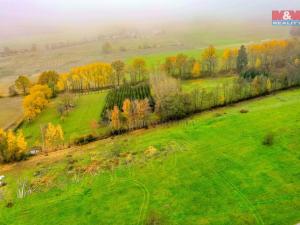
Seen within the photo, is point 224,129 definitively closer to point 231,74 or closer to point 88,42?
point 231,74

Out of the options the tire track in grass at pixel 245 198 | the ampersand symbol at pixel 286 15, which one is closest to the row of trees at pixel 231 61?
the ampersand symbol at pixel 286 15

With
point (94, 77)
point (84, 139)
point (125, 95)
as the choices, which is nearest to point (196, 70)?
point (125, 95)

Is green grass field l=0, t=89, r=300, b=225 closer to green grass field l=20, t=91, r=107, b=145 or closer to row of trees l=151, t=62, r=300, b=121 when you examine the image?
row of trees l=151, t=62, r=300, b=121

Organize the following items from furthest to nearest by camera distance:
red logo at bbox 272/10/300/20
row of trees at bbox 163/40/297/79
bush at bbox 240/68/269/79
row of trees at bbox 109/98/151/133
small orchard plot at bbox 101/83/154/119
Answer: red logo at bbox 272/10/300/20
row of trees at bbox 163/40/297/79
bush at bbox 240/68/269/79
small orchard plot at bbox 101/83/154/119
row of trees at bbox 109/98/151/133

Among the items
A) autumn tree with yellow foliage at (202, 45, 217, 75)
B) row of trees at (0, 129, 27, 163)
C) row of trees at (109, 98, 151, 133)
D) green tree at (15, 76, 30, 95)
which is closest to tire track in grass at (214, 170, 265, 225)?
row of trees at (109, 98, 151, 133)

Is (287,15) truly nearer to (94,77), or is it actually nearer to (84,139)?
(94,77)

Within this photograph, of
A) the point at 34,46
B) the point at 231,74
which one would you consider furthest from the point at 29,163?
the point at 34,46
